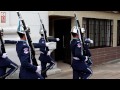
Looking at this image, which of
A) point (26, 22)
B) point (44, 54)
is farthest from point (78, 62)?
point (26, 22)

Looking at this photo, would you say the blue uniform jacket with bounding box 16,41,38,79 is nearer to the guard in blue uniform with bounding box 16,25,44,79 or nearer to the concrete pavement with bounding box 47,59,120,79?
the guard in blue uniform with bounding box 16,25,44,79

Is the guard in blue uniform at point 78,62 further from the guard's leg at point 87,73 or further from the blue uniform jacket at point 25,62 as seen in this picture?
the blue uniform jacket at point 25,62

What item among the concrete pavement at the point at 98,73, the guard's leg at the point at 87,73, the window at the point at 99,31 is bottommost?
the concrete pavement at the point at 98,73

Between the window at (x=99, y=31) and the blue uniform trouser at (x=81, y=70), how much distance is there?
4.21m

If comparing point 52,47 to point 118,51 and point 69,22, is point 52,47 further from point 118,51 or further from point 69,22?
point 118,51

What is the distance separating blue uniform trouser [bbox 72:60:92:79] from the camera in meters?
7.44

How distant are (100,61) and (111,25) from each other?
2153mm

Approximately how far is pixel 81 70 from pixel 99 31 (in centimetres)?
542

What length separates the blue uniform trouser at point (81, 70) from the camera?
7.44 metres

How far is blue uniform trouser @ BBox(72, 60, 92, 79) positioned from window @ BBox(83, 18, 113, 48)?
13.8 ft

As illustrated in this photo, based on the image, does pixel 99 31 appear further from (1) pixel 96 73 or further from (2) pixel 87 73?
(2) pixel 87 73

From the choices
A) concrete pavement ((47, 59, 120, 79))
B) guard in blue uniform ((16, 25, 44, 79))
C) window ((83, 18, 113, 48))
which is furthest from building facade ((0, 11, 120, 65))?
guard in blue uniform ((16, 25, 44, 79))

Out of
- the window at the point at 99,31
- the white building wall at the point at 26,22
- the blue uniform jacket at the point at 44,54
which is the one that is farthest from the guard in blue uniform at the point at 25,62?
the window at the point at 99,31
